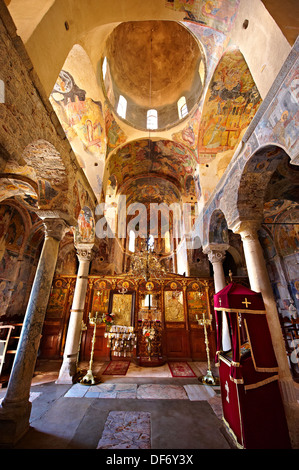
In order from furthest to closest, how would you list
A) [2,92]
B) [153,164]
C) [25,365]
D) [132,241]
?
1. [132,241]
2. [153,164]
3. [25,365]
4. [2,92]

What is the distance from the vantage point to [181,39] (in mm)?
10242

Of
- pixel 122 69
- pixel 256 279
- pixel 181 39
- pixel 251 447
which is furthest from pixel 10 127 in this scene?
pixel 181 39

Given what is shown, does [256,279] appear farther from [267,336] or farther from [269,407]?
[269,407]

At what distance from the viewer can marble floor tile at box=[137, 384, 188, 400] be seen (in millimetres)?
5008

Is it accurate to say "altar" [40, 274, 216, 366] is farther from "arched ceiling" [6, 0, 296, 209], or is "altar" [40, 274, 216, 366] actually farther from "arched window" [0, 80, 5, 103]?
"arched window" [0, 80, 5, 103]

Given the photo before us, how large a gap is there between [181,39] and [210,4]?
255 inches

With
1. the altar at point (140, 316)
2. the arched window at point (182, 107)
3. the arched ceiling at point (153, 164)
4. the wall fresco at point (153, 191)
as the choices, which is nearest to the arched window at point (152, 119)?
the arched ceiling at point (153, 164)

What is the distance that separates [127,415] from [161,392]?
5.46 ft

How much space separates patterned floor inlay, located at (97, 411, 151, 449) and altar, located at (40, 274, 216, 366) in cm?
413

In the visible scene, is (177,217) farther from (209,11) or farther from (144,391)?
(144,391)

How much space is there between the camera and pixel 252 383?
3.23m

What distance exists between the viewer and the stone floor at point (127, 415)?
3.17m

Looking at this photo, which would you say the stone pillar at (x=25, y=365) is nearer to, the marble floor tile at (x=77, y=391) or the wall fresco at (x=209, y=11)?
the marble floor tile at (x=77, y=391)

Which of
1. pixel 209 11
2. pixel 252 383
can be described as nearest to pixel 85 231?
pixel 252 383
